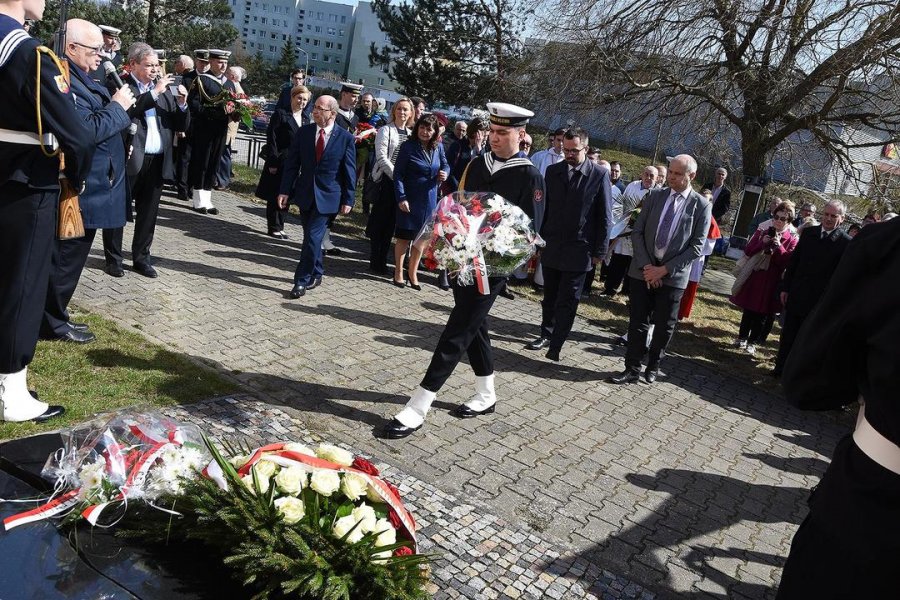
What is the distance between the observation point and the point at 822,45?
1647cm

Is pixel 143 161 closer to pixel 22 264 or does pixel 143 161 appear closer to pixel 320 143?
pixel 320 143

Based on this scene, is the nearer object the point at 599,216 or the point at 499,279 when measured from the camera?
the point at 499,279

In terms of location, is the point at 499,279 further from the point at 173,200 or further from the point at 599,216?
the point at 173,200

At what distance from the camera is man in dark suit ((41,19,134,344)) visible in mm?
5086

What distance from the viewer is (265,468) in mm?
2793

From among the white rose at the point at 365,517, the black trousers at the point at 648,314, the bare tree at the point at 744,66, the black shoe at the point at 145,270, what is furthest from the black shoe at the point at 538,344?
the bare tree at the point at 744,66

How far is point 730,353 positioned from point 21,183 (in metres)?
8.40

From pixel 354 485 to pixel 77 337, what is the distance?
3.92 m

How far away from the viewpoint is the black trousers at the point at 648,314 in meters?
7.35

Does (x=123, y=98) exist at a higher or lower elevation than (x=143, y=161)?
higher

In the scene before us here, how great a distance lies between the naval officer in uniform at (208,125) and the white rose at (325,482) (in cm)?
859

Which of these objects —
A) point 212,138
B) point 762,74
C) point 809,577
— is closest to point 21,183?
point 809,577

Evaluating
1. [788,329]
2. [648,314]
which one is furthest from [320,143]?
[788,329]

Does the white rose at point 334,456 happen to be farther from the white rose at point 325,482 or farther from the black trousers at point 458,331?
the black trousers at point 458,331
